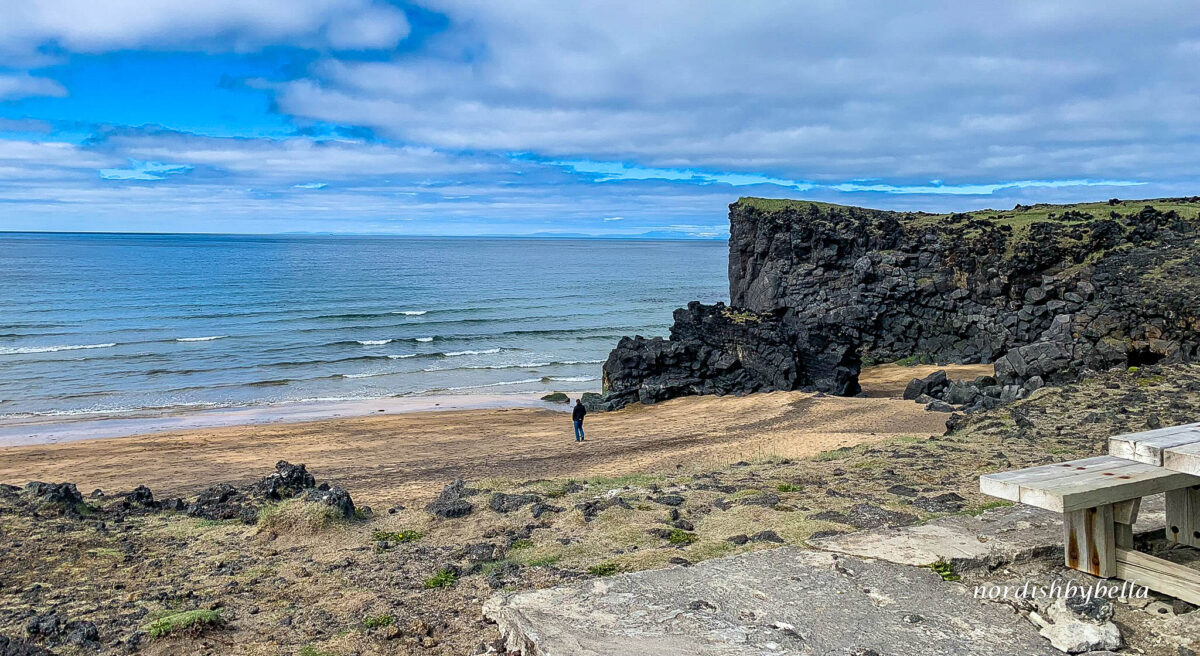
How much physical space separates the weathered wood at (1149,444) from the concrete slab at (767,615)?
1301 millimetres

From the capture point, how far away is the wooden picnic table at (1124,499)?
16.9ft

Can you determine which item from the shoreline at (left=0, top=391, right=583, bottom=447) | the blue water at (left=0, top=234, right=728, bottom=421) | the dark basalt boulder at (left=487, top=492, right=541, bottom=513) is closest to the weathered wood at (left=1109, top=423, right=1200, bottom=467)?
the dark basalt boulder at (left=487, top=492, right=541, bottom=513)

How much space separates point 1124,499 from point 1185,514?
0.85 m

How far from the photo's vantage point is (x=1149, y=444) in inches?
205

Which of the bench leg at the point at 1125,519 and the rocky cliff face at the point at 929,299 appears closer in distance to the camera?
the bench leg at the point at 1125,519

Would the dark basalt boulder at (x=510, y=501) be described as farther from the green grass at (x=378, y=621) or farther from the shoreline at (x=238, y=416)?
the shoreline at (x=238, y=416)

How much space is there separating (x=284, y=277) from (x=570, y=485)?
97.6 meters

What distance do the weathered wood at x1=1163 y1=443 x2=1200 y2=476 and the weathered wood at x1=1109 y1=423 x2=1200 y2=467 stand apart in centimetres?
4

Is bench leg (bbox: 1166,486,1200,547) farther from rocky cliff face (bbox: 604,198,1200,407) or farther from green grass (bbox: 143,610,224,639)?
rocky cliff face (bbox: 604,198,1200,407)

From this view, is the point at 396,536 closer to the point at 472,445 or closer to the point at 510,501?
the point at 510,501

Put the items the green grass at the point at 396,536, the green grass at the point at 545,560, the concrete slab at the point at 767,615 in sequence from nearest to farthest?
the concrete slab at the point at 767,615 → the green grass at the point at 545,560 → the green grass at the point at 396,536

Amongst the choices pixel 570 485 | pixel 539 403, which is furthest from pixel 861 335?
pixel 570 485

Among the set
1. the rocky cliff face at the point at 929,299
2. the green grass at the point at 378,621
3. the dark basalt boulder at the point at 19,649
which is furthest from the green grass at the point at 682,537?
the rocky cliff face at the point at 929,299

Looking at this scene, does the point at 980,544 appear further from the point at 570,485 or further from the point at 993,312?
the point at 993,312
